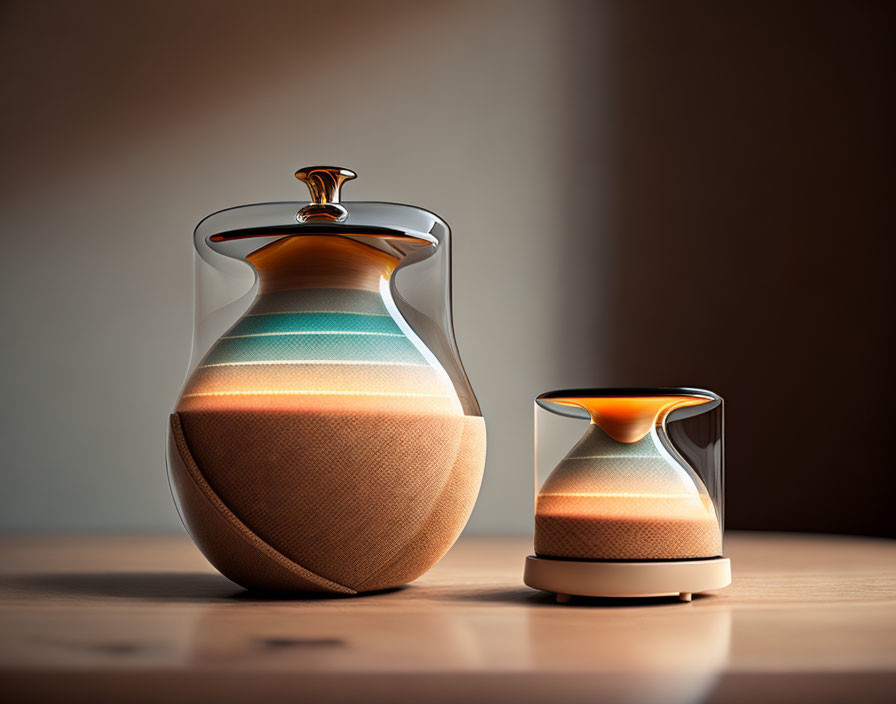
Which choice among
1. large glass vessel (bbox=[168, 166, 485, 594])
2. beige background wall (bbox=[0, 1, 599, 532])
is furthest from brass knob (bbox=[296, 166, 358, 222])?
beige background wall (bbox=[0, 1, 599, 532])

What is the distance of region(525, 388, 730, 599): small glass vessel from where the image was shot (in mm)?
642

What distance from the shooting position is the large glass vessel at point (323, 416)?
25.6 inches

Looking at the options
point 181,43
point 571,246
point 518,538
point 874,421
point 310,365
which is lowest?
point 518,538

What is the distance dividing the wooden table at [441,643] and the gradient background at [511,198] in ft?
3.58

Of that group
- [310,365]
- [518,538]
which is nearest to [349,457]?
[310,365]

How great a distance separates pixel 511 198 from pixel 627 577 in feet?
4.55

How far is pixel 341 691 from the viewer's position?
0.42 m

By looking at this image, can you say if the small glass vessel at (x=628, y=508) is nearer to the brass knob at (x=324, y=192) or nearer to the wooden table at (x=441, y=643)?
the wooden table at (x=441, y=643)

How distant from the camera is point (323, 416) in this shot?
25.5 inches

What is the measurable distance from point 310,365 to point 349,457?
0.07 meters

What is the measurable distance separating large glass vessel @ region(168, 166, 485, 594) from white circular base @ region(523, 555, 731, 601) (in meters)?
0.09

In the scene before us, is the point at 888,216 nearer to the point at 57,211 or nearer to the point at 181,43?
the point at 181,43

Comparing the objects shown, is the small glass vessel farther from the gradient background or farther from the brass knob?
the gradient background

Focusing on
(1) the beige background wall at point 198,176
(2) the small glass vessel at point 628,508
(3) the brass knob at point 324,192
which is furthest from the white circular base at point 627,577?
(1) the beige background wall at point 198,176
